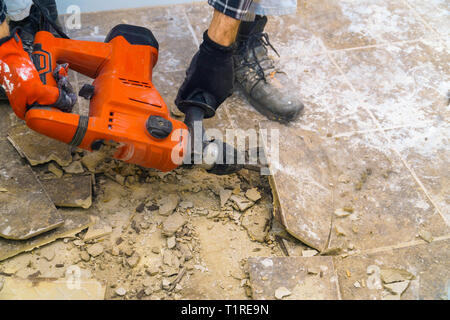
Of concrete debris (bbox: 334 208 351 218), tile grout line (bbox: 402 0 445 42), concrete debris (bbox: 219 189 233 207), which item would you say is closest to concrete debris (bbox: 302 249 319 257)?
concrete debris (bbox: 334 208 351 218)

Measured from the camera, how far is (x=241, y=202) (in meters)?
2.01

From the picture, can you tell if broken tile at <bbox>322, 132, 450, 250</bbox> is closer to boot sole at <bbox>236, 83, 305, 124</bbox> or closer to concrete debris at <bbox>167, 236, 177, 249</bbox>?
boot sole at <bbox>236, 83, 305, 124</bbox>

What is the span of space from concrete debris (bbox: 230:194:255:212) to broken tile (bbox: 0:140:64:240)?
0.76 meters

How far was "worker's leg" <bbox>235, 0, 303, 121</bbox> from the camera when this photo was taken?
2.42m

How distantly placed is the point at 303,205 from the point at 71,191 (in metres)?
1.05

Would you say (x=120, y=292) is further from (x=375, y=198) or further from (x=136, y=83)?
(x=375, y=198)

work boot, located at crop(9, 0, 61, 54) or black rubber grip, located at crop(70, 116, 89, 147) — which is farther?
work boot, located at crop(9, 0, 61, 54)

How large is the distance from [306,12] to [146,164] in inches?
72.5

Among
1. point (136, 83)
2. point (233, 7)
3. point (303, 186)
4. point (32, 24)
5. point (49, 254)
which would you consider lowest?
point (49, 254)

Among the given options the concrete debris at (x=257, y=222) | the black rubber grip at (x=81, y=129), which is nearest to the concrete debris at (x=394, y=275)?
the concrete debris at (x=257, y=222)

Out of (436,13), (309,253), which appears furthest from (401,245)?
(436,13)

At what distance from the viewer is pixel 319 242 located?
6.20 feet

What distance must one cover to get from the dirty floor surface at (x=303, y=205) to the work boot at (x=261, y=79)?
76 mm

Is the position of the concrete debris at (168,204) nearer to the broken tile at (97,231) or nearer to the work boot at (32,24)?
the broken tile at (97,231)
